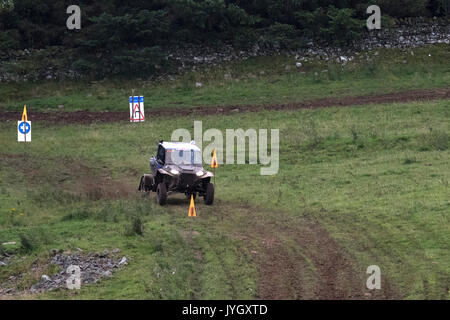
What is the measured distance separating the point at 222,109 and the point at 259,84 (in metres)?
4.55

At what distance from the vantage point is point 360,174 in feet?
90.5

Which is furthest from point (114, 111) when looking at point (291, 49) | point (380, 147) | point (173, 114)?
point (380, 147)

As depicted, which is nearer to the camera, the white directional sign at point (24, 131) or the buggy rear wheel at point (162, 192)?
the buggy rear wheel at point (162, 192)

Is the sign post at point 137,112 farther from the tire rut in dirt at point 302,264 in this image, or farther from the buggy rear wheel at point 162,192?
the tire rut in dirt at point 302,264

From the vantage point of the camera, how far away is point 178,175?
24.2 metres

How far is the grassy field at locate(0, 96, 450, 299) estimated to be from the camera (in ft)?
54.6

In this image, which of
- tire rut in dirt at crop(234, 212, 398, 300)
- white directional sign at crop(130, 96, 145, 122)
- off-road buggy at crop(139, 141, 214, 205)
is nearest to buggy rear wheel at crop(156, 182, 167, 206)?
off-road buggy at crop(139, 141, 214, 205)

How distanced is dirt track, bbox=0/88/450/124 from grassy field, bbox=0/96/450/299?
116cm

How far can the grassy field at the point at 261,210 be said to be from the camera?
1666 centimetres

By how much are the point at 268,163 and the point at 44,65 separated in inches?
809

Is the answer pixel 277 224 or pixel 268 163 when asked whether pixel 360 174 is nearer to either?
pixel 268 163

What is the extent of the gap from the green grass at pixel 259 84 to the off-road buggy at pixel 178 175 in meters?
16.1

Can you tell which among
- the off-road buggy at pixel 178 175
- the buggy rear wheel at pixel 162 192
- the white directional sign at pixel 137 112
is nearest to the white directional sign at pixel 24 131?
the white directional sign at pixel 137 112

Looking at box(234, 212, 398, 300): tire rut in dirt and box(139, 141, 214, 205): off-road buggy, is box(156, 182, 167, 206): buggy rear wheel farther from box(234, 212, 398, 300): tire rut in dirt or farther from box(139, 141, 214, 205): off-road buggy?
box(234, 212, 398, 300): tire rut in dirt
